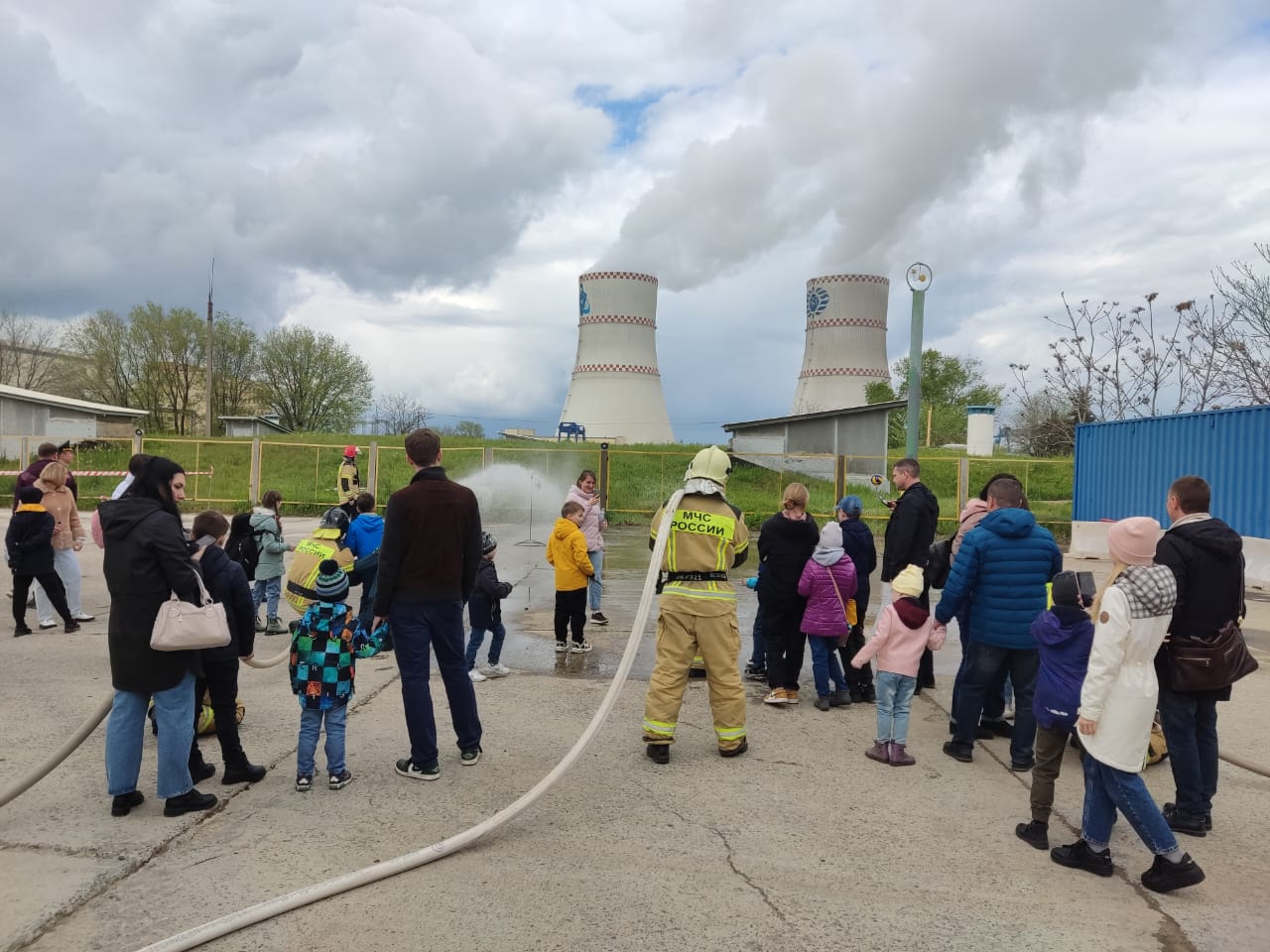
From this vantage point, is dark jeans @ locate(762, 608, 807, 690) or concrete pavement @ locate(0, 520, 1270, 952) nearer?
concrete pavement @ locate(0, 520, 1270, 952)

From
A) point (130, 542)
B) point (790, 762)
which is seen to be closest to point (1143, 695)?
point (790, 762)

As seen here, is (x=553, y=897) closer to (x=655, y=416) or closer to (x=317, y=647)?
(x=317, y=647)

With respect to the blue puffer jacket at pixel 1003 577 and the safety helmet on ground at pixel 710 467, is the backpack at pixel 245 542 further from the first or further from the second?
the blue puffer jacket at pixel 1003 577

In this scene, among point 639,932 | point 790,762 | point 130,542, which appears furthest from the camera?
point 790,762

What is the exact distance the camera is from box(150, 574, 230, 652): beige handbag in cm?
355

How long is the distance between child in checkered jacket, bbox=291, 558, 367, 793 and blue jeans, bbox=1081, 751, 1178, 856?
10.2 ft

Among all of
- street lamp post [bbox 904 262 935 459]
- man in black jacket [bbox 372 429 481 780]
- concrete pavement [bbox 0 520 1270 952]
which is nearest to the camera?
concrete pavement [bbox 0 520 1270 952]

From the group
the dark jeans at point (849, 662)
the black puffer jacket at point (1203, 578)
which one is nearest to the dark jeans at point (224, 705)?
the dark jeans at point (849, 662)

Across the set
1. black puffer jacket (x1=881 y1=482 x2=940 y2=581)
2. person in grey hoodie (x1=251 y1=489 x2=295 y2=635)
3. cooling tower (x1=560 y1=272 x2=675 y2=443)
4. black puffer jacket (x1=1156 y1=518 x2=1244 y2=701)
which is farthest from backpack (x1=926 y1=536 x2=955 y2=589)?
cooling tower (x1=560 y1=272 x2=675 y2=443)

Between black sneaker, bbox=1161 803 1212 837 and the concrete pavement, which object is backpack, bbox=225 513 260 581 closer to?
the concrete pavement

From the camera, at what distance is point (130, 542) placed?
142 inches

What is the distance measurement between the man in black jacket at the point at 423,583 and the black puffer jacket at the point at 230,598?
0.60 m

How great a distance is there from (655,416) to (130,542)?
33379 millimetres

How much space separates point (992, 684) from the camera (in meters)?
4.78
